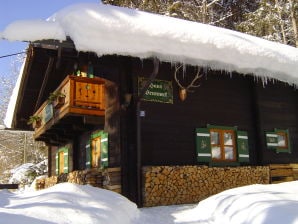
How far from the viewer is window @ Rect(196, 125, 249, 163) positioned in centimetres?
1032

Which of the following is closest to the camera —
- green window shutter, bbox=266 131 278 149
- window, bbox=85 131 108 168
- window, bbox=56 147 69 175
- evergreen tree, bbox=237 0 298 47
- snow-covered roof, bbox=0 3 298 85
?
snow-covered roof, bbox=0 3 298 85

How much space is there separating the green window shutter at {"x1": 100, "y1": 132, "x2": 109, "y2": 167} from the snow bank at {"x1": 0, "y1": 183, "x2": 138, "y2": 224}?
251cm

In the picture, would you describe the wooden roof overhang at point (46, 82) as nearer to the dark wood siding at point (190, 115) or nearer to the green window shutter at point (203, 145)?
the dark wood siding at point (190, 115)

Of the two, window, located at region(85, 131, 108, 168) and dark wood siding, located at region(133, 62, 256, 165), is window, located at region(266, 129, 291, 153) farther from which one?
window, located at region(85, 131, 108, 168)

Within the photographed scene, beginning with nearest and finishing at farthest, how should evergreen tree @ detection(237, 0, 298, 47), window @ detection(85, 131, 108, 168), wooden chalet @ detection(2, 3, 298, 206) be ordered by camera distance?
wooden chalet @ detection(2, 3, 298, 206)
window @ detection(85, 131, 108, 168)
evergreen tree @ detection(237, 0, 298, 47)

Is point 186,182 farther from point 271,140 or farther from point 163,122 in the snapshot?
point 271,140

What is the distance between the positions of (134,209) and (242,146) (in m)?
4.73

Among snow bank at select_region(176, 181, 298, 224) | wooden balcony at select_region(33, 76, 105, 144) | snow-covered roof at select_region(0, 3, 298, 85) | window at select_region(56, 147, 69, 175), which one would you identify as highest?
snow-covered roof at select_region(0, 3, 298, 85)

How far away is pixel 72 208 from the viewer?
545 centimetres

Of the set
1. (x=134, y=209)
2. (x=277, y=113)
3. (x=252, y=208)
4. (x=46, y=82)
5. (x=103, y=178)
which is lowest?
(x=134, y=209)

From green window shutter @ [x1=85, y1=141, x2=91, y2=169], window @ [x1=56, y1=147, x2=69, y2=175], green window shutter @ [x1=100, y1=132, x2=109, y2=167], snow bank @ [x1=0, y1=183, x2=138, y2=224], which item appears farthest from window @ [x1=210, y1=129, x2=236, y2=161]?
window @ [x1=56, y1=147, x2=69, y2=175]

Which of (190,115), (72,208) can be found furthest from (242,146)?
(72,208)

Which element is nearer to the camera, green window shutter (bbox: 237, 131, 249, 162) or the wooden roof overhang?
the wooden roof overhang

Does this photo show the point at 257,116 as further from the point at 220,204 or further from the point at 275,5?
the point at 275,5
